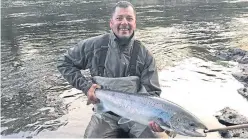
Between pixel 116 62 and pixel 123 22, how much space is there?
0.74 metres

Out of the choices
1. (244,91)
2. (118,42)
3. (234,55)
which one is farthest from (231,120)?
(234,55)

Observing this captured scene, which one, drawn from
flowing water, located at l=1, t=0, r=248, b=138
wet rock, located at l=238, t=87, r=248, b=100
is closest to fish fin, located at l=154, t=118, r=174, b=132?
flowing water, located at l=1, t=0, r=248, b=138

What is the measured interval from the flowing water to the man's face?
3.28m

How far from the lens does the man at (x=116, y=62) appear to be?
21.3 ft

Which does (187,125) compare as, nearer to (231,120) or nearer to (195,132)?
(195,132)

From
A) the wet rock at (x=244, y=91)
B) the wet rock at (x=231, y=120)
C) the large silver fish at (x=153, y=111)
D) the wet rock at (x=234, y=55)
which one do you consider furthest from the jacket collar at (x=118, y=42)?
the wet rock at (x=234, y=55)

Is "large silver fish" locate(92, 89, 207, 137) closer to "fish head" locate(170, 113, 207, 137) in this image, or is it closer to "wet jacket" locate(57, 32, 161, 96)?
"fish head" locate(170, 113, 207, 137)

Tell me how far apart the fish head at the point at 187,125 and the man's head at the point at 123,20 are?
197 cm

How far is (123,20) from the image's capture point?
21.0ft

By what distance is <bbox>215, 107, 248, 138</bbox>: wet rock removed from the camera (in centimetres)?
838

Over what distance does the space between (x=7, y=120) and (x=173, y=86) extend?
5469mm

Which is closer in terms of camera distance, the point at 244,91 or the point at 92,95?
the point at 92,95

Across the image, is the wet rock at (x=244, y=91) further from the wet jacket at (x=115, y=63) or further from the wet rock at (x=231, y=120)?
the wet jacket at (x=115, y=63)

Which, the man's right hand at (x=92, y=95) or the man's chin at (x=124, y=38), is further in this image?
the man's chin at (x=124, y=38)
